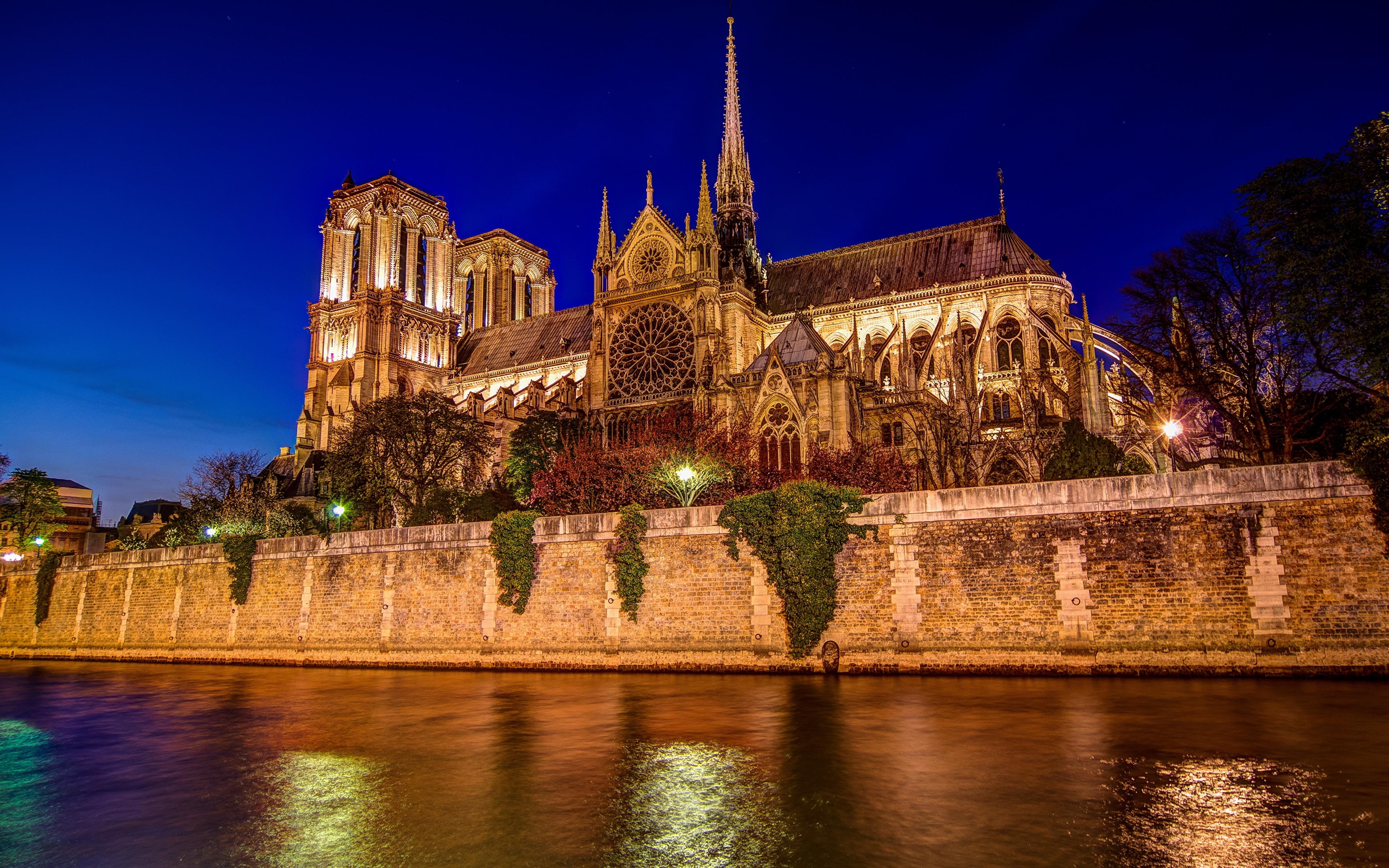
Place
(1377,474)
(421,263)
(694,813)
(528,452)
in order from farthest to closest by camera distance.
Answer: (421,263) → (528,452) → (1377,474) → (694,813)

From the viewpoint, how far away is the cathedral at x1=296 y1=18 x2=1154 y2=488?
3200 cm

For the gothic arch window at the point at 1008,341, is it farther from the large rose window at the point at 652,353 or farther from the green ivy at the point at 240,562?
the green ivy at the point at 240,562

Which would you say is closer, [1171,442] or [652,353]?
[1171,442]

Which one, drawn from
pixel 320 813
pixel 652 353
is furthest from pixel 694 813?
pixel 652 353

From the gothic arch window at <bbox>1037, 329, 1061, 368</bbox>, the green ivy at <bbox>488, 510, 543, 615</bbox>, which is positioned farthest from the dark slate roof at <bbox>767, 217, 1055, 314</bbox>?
the green ivy at <bbox>488, 510, 543, 615</bbox>

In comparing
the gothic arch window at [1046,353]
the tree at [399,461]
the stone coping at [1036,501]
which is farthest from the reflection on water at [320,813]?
the gothic arch window at [1046,353]

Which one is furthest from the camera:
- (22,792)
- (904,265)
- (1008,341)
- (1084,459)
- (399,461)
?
(904,265)

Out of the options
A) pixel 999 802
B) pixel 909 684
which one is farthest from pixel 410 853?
pixel 909 684

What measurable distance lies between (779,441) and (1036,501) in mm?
15178

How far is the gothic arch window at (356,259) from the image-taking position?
217 ft

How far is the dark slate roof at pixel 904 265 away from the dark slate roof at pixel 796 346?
12.7 meters

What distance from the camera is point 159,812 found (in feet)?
31.1

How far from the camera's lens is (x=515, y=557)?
2198 centimetres

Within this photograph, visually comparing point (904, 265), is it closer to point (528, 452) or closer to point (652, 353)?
point (652, 353)
